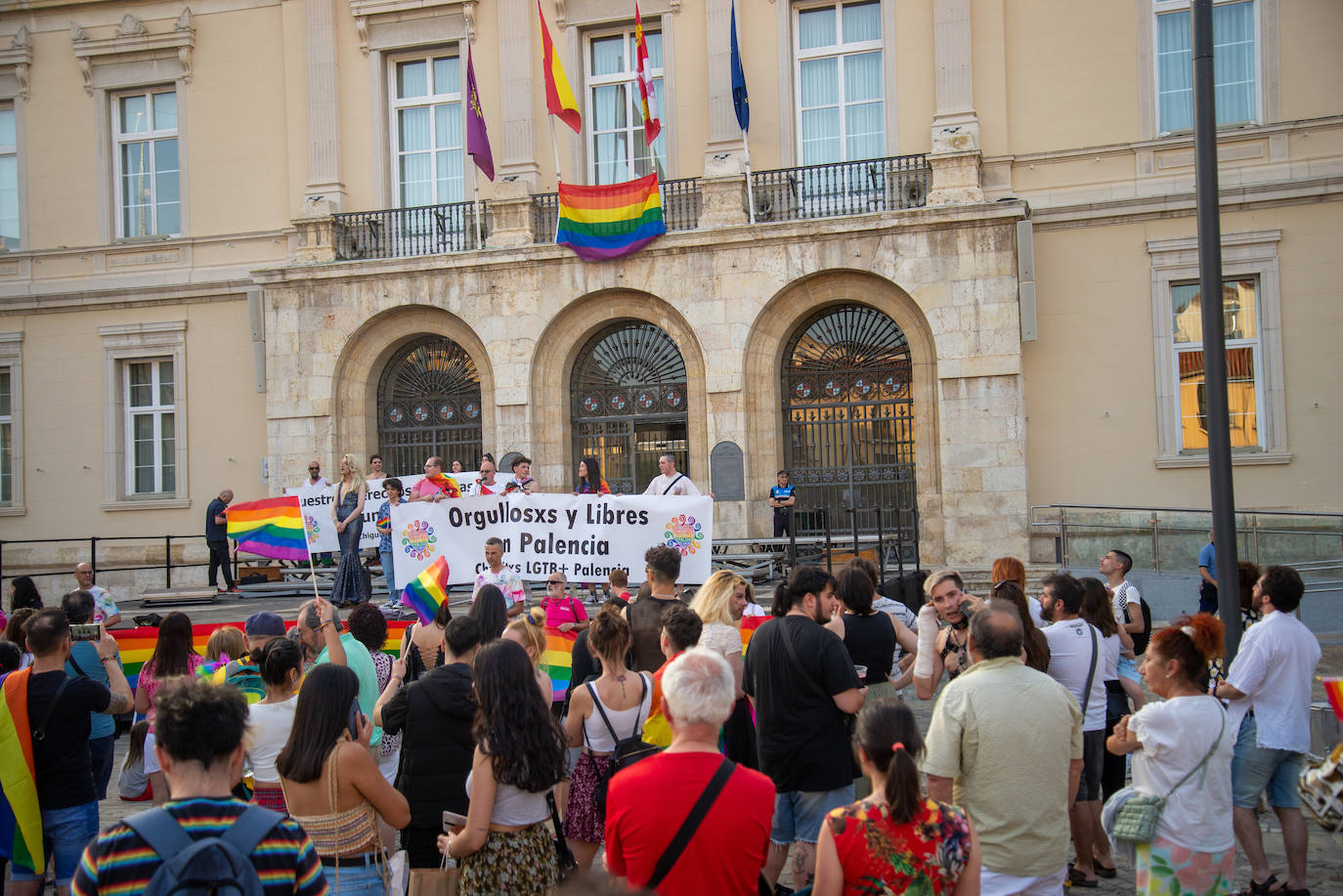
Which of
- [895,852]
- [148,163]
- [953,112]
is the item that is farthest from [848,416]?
[895,852]

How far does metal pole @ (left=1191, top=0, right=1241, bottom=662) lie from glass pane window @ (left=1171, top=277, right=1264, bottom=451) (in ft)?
37.0

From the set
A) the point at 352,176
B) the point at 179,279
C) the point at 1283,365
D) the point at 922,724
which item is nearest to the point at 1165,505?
the point at 1283,365

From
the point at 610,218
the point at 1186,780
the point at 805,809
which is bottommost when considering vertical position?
the point at 805,809

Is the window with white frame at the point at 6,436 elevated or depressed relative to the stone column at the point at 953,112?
depressed

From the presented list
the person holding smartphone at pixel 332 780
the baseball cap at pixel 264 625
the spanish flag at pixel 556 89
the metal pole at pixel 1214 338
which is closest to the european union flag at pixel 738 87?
the spanish flag at pixel 556 89

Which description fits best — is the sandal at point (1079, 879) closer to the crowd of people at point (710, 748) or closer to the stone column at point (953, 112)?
the crowd of people at point (710, 748)

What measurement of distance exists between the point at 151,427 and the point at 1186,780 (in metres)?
22.2

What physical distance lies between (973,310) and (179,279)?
48.4ft

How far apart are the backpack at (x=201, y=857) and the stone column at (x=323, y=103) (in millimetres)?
19722

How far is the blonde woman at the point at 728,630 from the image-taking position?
5914 millimetres

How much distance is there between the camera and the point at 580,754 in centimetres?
571

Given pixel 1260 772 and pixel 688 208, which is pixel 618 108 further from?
pixel 1260 772

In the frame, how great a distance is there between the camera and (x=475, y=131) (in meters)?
19.8

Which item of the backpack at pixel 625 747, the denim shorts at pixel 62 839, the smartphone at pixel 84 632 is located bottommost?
the denim shorts at pixel 62 839
